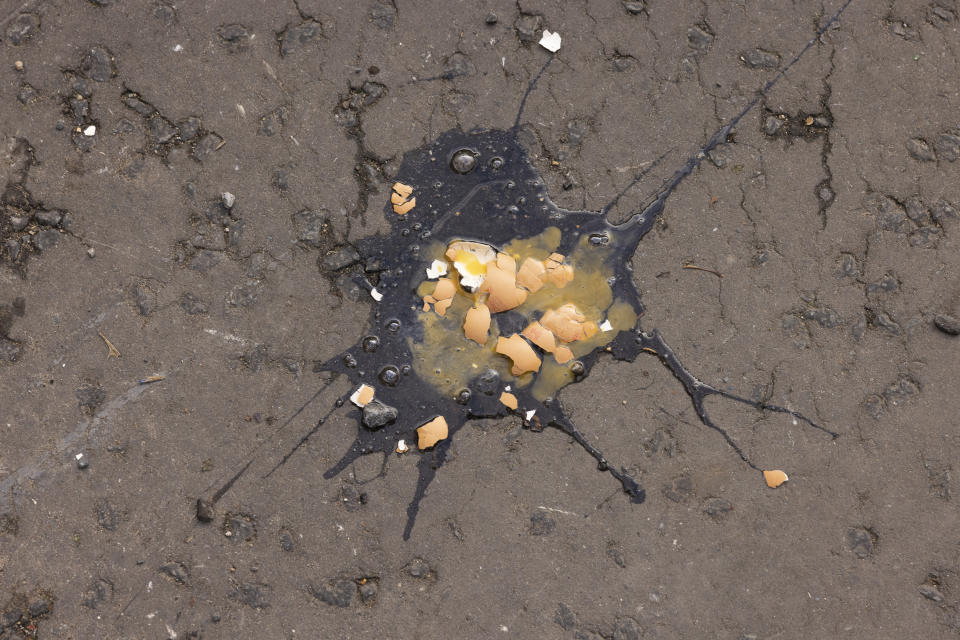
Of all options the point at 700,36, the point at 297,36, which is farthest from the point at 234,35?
the point at 700,36

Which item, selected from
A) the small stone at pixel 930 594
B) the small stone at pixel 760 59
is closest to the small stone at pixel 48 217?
the small stone at pixel 760 59

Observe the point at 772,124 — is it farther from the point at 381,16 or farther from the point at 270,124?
the point at 270,124

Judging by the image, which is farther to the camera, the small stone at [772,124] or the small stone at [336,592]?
the small stone at [772,124]

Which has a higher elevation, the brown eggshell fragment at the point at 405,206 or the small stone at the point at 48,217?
the brown eggshell fragment at the point at 405,206

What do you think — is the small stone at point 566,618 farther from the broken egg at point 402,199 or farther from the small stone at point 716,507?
the broken egg at point 402,199

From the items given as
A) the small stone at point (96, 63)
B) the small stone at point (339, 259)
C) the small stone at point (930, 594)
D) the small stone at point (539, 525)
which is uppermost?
the small stone at point (96, 63)
